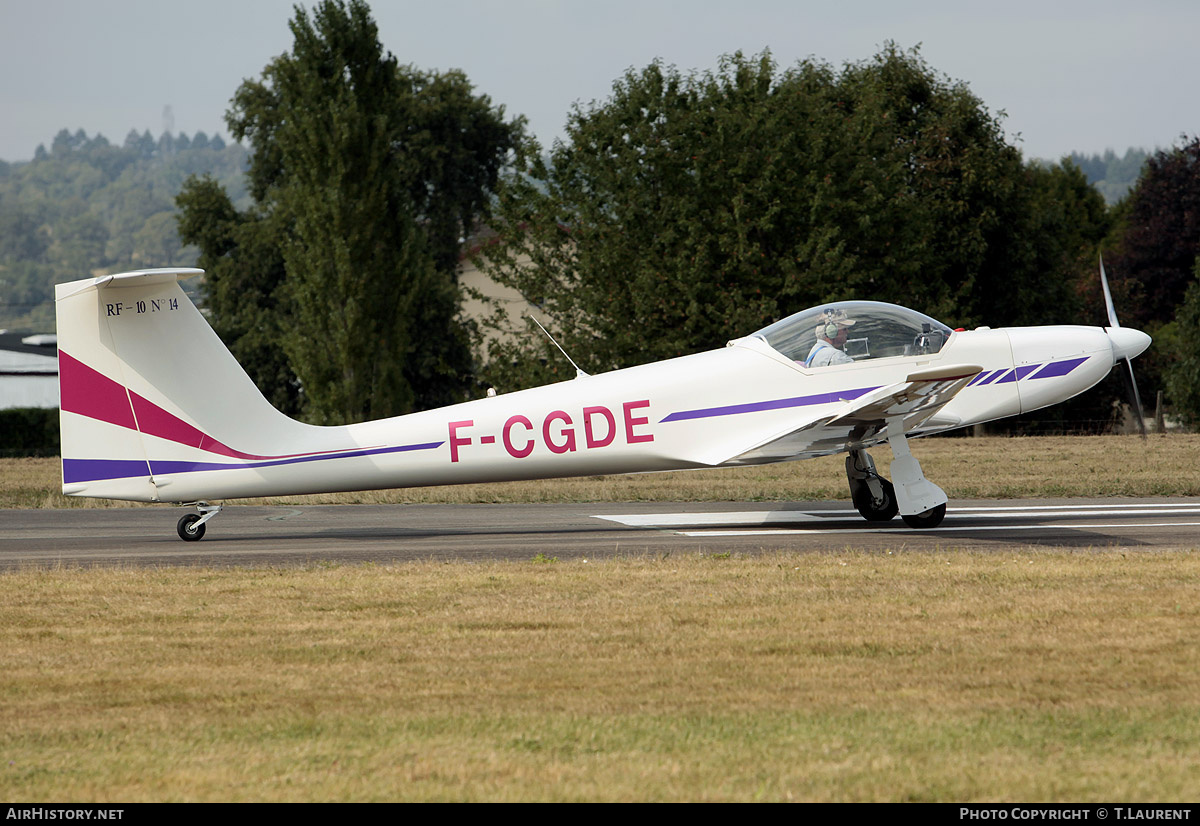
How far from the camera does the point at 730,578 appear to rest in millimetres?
9703

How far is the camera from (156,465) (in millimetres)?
12359

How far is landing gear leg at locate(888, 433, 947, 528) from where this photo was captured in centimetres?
1302

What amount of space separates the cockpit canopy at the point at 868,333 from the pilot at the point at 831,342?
17 mm

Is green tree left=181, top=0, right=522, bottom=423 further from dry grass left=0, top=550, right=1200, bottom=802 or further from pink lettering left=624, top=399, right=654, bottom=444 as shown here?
dry grass left=0, top=550, right=1200, bottom=802

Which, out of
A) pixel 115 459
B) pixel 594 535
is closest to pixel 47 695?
pixel 115 459

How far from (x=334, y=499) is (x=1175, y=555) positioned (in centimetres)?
1275

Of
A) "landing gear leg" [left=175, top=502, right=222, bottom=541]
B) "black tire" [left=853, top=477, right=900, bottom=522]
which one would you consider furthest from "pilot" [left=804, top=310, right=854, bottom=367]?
"landing gear leg" [left=175, top=502, right=222, bottom=541]

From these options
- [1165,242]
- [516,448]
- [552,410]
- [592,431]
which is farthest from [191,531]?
[1165,242]

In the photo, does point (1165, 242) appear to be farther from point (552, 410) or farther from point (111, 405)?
point (111, 405)

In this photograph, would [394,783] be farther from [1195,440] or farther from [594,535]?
[1195,440]

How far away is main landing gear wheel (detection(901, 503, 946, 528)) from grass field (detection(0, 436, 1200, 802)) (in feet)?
6.77

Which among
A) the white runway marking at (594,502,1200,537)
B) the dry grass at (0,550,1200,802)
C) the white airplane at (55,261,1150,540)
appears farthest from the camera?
the white runway marking at (594,502,1200,537)

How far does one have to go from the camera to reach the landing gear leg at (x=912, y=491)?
42.7 ft

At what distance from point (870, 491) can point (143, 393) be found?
860 centimetres
